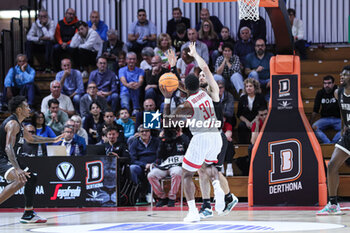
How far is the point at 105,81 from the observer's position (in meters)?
13.9

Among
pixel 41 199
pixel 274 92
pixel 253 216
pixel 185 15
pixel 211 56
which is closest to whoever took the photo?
pixel 253 216

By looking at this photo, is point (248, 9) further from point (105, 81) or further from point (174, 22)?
point (174, 22)

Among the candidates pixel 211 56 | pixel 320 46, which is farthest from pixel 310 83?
pixel 211 56

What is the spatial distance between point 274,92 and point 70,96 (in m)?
5.27

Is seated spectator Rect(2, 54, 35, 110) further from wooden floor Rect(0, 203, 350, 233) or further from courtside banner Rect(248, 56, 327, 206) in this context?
courtside banner Rect(248, 56, 327, 206)

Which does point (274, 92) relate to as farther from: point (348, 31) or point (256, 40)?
point (348, 31)

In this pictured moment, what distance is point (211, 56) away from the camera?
14.0 meters

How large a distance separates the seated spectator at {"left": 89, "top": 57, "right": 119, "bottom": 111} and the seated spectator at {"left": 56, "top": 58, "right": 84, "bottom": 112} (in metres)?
0.36

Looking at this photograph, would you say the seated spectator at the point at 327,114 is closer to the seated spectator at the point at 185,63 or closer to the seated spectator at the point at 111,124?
the seated spectator at the point at 185,63

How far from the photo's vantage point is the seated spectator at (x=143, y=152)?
1170 cm

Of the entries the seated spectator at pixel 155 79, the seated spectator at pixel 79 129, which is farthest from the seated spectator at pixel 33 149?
the seated spectator at pixel 155 79

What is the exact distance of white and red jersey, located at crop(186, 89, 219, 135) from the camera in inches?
325

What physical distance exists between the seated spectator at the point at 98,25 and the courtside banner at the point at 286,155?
597 centimetres

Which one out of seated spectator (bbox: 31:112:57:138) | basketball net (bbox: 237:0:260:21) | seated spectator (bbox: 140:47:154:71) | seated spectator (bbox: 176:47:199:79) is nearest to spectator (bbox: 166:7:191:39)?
seated spectator (bbox: 140:47:154:71)
